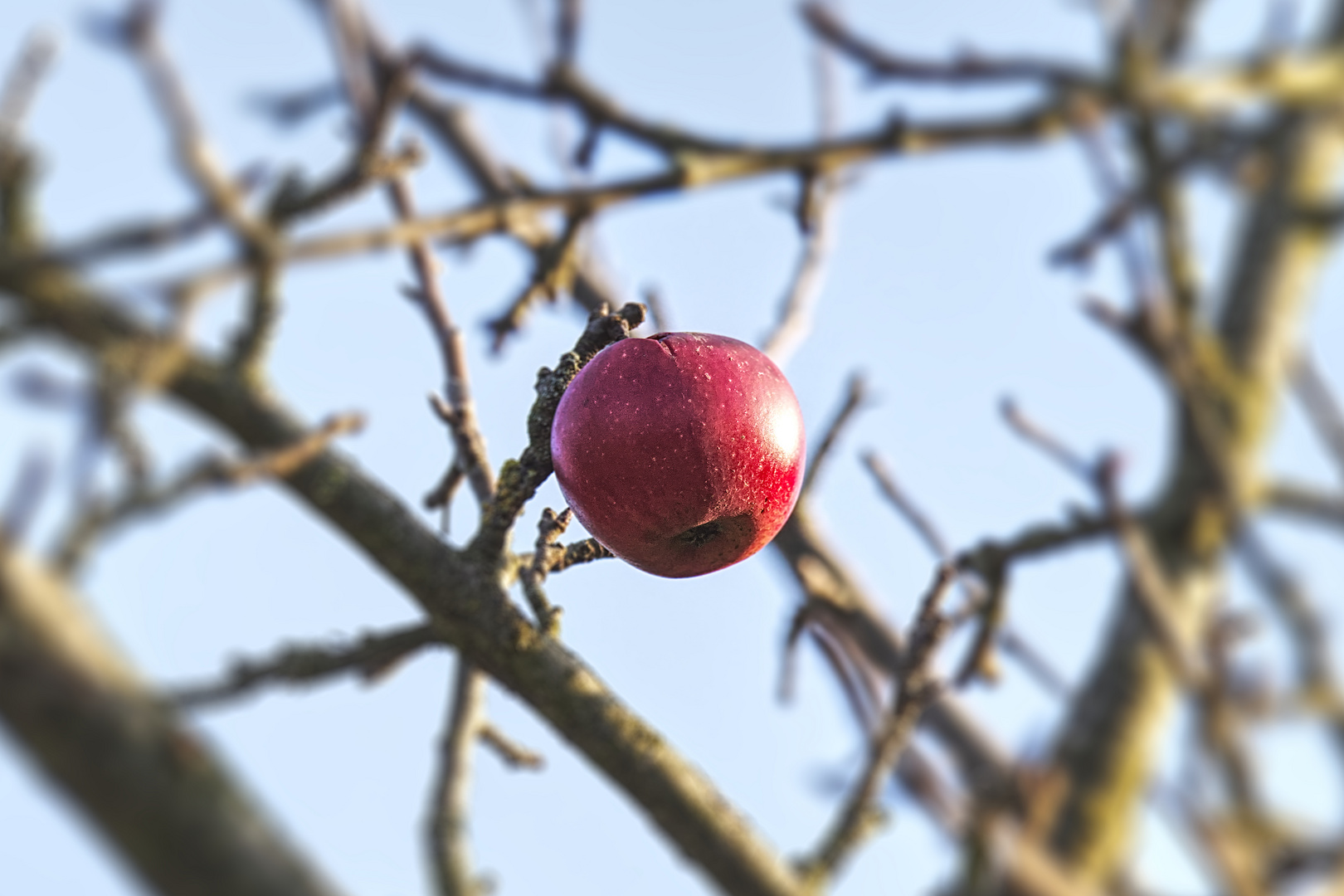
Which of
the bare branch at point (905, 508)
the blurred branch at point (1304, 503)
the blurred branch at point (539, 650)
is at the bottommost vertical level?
the blurred branch at point (539, 650)

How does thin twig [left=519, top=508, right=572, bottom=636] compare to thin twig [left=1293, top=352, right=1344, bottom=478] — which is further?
thin twig [left=1293, top=352, right=1344, bottom=478]

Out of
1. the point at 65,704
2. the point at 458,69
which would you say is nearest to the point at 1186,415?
the point at 458,69

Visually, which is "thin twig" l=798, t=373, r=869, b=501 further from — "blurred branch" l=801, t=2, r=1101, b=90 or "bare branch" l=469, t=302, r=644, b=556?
"blurred branch" l=801, t=2, r=1101, b=90

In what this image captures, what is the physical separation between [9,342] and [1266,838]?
3481mm

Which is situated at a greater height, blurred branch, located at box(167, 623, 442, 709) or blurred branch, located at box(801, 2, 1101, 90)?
blurred branch, located at box(801, 2, 1101, 90)

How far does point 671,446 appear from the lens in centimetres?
154

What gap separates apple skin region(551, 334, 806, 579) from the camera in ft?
5.03

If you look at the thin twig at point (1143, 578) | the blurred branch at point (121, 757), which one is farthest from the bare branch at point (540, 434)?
the thin twig at point (1143, 578)

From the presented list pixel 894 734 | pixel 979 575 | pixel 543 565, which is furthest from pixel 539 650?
pixel 979 575

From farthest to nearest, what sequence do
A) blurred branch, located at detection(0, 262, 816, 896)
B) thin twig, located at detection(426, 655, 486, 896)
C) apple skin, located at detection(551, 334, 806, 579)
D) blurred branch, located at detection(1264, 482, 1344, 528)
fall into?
blurred branch, located at detection(1264, 482, 1344, 528) < thin twig, located at detection(426, 655, 486, 896) < apple skin, located at detection(551, 334, 806, 579) < blurred branch, located at detection(0, 262, 816, 896)

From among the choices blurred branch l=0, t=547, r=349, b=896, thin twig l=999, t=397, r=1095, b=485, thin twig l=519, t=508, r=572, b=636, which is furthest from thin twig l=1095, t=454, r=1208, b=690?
blurred branch l=0, t=547, r=349, b=896

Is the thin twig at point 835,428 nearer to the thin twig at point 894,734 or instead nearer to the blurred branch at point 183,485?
the thin twig at point 894,734

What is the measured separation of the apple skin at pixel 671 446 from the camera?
1532mm

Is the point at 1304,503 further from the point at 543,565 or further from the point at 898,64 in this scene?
the point at 543,565
